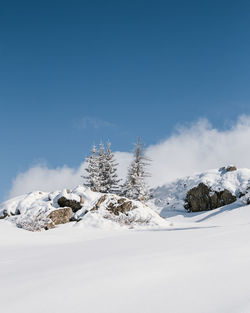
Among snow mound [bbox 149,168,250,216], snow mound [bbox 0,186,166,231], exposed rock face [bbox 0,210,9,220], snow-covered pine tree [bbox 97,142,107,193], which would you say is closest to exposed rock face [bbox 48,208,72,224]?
snow mound [bbox 0,186,166,231]

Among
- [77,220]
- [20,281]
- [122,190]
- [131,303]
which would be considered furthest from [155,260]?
[122,190]

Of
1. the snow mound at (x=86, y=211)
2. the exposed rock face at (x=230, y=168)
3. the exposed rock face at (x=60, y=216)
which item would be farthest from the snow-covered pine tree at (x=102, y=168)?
the exposed rock face at (x=230, y=168)

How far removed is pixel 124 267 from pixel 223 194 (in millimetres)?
21878

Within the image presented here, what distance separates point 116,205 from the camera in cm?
1571

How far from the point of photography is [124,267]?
10.0ft

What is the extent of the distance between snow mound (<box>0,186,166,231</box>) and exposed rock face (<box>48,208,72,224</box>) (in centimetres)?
23

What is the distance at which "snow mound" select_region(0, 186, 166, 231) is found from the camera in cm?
1348

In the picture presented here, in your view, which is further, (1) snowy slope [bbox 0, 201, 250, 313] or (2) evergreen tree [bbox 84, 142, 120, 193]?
(2) evergreen tree [bbox 84, 142, 120, 193]

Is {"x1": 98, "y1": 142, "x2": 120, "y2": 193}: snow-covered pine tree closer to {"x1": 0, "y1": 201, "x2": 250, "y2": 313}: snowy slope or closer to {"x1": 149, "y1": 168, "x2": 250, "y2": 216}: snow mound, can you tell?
{"x1": 149, "y1": 168, "x2": 250, "y2": 216}: snow mound

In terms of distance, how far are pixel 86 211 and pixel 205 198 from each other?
42.4 feet

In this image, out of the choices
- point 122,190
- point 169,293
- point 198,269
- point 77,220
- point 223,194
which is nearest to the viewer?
point 169,293

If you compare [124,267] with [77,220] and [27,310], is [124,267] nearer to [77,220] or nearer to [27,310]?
[27,310]

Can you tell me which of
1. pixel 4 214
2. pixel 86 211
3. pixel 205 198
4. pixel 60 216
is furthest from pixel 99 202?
pixel 205 198

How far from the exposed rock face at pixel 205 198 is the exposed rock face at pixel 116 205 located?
1040 centimetres
